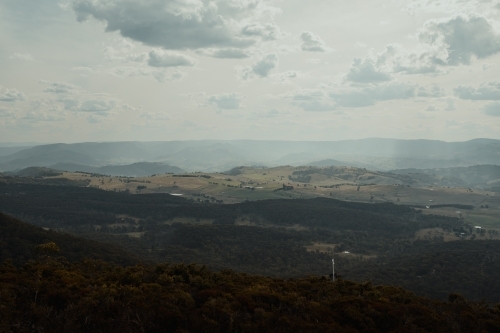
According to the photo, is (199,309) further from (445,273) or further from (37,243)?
(445,273)

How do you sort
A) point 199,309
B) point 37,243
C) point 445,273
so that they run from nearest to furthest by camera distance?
point 199,309
point 37,243
point 445,273

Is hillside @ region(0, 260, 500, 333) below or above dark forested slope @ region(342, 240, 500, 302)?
above

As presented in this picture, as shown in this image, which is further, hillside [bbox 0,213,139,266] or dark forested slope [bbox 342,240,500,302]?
dark forested slope [bbox 342,240,500,302]

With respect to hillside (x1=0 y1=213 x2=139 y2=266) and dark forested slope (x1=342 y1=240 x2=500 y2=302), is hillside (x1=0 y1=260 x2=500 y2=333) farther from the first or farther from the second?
dark forested slope (x1=342 y1=240 x2=500 y2=302)

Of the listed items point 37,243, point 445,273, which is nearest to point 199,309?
point 37,243

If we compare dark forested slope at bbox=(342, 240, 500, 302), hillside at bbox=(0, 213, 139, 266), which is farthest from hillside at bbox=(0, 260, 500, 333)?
dark forested slope at bbox=(342, 240, 500, 302)

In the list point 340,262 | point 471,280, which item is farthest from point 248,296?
point 340,262

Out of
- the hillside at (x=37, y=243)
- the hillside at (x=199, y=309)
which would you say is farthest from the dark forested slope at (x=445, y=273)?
the hillside at (x=199, y=309)

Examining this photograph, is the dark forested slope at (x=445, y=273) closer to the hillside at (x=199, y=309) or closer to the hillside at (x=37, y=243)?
the hillside at (x=37, y=243)

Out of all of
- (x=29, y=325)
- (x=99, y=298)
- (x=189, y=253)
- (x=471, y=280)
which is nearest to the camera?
(x=29, y=325)

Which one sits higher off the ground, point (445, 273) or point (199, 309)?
point (199, 309)

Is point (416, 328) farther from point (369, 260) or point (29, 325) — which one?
point (369, 260)
